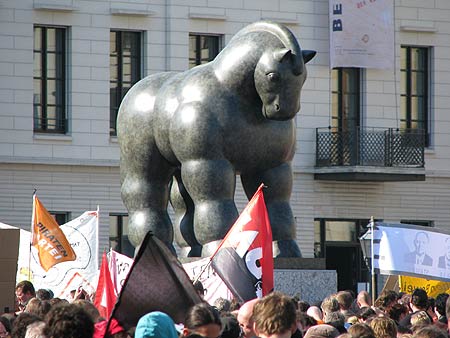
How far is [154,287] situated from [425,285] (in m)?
9.46

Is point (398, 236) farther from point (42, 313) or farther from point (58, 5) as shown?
point (58, 5)

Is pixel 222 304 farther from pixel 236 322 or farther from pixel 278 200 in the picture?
pixel 278 200

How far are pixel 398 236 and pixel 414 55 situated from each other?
24.8 metres

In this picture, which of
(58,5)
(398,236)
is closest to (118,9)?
(58,5)

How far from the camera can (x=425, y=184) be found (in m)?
42.1

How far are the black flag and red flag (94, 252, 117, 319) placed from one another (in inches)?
129

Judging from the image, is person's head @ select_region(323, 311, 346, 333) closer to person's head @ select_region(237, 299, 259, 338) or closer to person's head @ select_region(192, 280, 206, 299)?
person's head @ select_region(192, 280, 206, 299)

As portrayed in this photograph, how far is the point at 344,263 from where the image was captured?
40.5m

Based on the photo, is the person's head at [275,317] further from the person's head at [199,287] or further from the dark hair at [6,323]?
the person's head at [199,287]

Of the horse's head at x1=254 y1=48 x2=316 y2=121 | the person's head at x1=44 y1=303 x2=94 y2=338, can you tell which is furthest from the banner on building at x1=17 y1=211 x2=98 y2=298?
the person's head at x1=44 y1=303 x2=94 y2=338

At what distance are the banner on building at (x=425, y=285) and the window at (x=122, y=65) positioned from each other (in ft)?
64.9

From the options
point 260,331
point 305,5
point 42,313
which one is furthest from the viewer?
point 305,5

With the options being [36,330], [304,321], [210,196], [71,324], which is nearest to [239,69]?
[210,196]

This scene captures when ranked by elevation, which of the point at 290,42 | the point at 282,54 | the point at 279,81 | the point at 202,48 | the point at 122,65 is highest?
the point at 202,48
